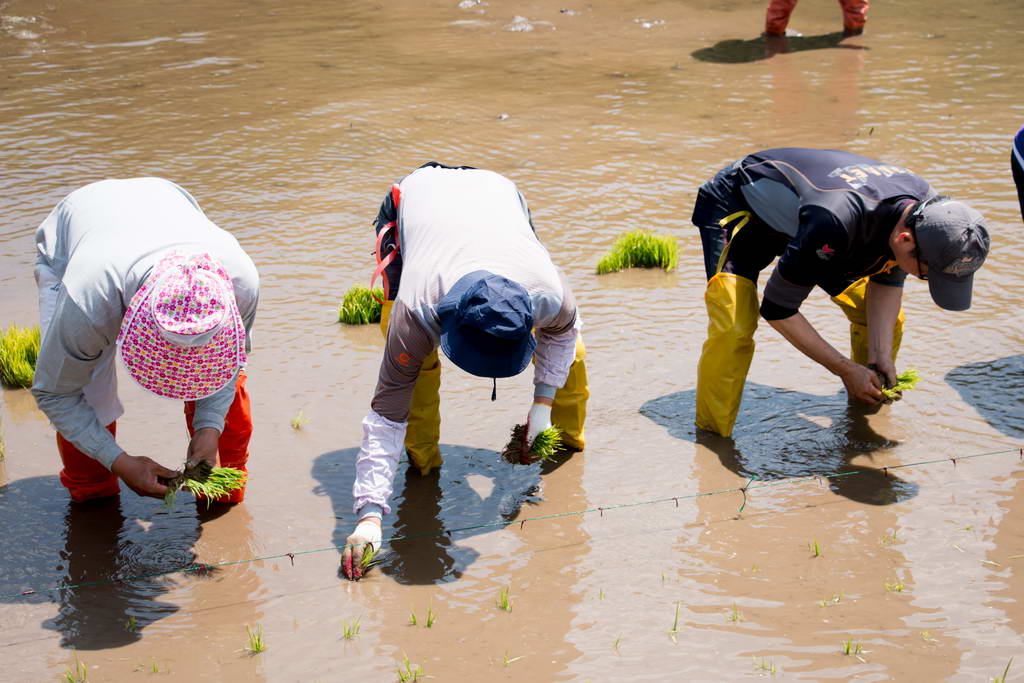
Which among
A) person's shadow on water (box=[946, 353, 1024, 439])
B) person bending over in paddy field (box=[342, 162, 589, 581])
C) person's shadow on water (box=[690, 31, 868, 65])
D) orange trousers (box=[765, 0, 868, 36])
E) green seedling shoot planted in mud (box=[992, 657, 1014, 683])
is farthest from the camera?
orange trousers (box=[765, 0, 868, 36])

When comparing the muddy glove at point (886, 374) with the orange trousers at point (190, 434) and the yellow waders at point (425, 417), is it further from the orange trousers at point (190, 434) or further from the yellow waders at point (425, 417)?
the orange trousers at point (190, 434)

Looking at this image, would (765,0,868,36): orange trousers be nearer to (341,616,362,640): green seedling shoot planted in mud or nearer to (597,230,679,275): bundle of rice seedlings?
(597,230,679,275): bundle of rice seedlings

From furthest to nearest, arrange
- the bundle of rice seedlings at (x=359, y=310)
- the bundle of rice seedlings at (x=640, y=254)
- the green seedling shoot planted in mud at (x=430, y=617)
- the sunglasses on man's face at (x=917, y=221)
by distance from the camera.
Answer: the bundle of rice seedlings at (x=640, y=254) < the bundle of rice seedlings at (x=359, y=310) < the sunglasses on man's face at (x=917, y=221) < the green seedling shoot planted in mud at (x=430, y=617)

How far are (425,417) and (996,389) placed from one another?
2584mm

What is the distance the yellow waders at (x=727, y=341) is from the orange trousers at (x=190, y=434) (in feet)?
6.18

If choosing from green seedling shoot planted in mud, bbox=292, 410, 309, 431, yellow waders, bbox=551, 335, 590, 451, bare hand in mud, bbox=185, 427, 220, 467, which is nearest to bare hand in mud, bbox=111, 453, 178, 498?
bare hand in mud, bbox=185, 427, 220, 467

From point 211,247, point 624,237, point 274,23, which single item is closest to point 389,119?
point 624,237

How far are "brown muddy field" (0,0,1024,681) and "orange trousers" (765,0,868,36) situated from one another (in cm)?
138

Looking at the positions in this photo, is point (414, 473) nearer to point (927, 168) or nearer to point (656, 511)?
point (656, 511)

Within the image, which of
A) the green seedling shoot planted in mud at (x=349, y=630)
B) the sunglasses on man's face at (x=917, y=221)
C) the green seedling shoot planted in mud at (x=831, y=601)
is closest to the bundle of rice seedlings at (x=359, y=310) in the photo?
the green seedling shoot planted in mud at (x=349, y=630)

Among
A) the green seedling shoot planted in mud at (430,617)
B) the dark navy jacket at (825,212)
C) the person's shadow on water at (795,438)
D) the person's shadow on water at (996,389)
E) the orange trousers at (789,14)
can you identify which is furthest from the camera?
the orange trousers at (789,14)

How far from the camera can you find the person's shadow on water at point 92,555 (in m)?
3.46

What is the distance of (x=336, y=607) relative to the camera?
11.5 feet

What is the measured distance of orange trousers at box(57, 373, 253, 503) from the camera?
3.92 m
